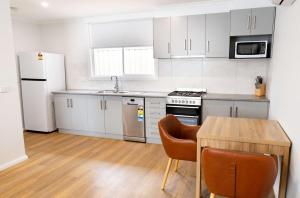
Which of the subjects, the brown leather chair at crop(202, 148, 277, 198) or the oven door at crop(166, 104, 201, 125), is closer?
the brown leather chair at crop(202, 148, 277, 198)

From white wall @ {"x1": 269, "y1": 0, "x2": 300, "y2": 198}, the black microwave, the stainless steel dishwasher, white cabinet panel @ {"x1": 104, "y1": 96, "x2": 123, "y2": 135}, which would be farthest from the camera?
white cabinet panel @ {"x1": 104, "y1": 96, "x2": 123, "y2": 135}

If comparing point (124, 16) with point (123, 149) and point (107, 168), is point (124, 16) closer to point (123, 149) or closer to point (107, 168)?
point (123, 149)

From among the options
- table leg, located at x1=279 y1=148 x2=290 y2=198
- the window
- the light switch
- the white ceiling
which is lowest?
table leg, located at x1=279 y1=148 x2=290 y2=198

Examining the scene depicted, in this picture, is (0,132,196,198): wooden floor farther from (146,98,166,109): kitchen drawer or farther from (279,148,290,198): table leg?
(279,148,290,198): table leg

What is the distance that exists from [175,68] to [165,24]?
2.77 feet

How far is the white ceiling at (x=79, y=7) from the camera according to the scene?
361cm

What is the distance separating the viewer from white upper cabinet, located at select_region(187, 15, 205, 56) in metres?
→ 3.67

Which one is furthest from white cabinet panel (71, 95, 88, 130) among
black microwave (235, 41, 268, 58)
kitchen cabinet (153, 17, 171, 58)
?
black microwave (235, 41, 268, 58)

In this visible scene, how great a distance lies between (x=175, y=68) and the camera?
167 inches

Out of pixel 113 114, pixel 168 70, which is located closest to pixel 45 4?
pixel 113 114

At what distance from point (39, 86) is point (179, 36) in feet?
9.70

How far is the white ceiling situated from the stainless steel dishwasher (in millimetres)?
1643

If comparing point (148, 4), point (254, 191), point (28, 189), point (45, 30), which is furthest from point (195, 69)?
point (45, 30)

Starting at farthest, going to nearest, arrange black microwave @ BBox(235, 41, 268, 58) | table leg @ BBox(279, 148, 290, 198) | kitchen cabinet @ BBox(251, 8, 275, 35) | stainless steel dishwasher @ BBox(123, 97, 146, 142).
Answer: stainless steel dishwasher @ BBox(123, 97, 146, 142)
black microwave @ BBox(235, 41, 268, 58)
kitchen cabinet @ BBox(251, 8, 275, 35)
table leg @ BBox(279, 148, 290, 198)
